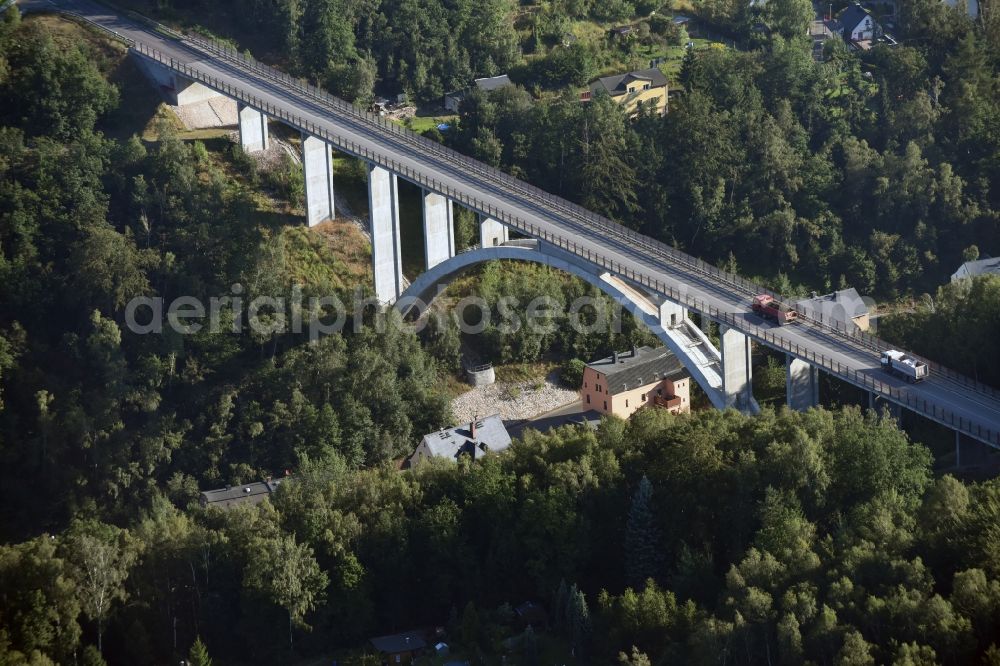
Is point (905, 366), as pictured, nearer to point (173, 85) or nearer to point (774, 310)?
point (774, 310)

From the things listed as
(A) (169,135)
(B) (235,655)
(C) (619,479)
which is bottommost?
(B) (235,655)

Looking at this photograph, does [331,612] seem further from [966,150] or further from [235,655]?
[966,150]

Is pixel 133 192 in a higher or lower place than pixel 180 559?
higher

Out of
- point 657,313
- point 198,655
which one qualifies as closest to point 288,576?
point 198,655

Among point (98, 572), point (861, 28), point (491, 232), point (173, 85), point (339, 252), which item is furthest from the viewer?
point (861, 28)

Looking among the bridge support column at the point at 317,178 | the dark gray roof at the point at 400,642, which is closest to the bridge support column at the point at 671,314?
the dark gray roof at the point at 400,642

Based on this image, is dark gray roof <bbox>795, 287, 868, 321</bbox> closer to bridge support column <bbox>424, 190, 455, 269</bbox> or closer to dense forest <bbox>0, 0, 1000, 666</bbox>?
dense forest <bbox>0, 0, 1000, 666</bbox>

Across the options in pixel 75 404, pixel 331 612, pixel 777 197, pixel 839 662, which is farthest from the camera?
pixel 777 197

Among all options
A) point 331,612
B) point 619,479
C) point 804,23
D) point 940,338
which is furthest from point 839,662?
point 804,23
